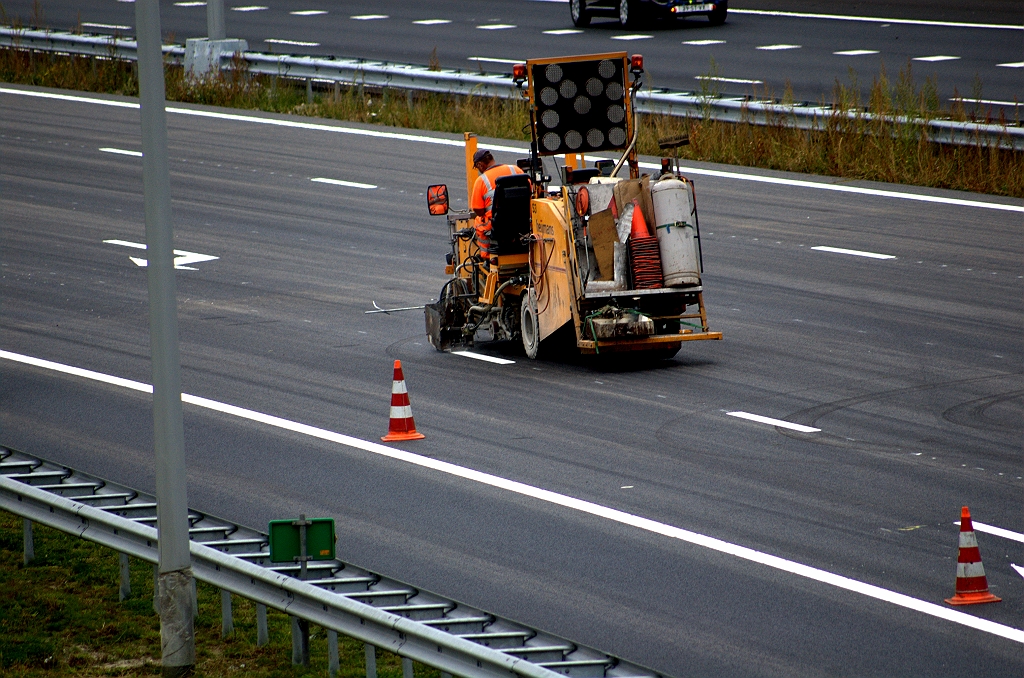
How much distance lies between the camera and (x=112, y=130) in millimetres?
28906

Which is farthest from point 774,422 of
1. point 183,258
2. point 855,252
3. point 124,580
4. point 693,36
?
point 693,36

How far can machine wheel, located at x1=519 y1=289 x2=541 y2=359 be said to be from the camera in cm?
1574

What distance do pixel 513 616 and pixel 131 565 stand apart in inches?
103

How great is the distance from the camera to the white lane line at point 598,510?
31.4 feet

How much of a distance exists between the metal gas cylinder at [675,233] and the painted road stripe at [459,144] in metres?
8.38

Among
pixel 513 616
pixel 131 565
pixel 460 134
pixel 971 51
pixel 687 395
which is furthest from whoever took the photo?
pixel 971 51

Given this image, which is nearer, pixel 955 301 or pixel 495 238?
pixel 495 238

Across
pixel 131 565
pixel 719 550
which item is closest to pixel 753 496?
pixel 719 550

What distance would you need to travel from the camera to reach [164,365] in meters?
8.46

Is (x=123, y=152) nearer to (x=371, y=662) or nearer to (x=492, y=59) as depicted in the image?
(x=492, y=59)

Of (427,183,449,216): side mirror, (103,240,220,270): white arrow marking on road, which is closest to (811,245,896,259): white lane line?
(427,183,449,216): side mirror

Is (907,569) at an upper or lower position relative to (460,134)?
lower

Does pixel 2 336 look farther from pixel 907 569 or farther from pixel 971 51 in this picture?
pixel 971 51

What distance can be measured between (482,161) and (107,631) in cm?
786
